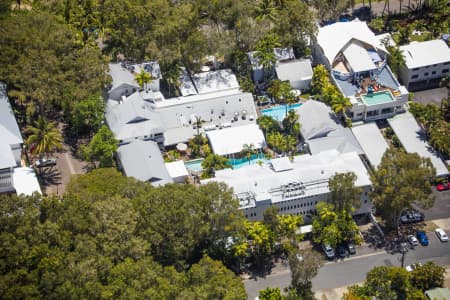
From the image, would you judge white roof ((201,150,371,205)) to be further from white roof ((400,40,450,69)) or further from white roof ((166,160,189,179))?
white roof ((400,40,450,69))

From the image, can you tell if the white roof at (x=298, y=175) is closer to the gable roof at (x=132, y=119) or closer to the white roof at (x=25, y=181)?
the gable roof at (x=132, y=119)

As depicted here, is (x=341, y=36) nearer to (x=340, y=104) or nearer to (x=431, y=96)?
(x=340, y=104)

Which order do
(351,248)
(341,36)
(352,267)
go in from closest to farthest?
1. (352,267)
2. (351,248)
3. (341,36)

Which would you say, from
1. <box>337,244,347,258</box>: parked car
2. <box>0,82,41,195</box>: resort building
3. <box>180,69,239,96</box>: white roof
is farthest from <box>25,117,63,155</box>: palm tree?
<box>337,244,347,258</box>: parked car

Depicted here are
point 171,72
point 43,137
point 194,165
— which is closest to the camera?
point 43,137

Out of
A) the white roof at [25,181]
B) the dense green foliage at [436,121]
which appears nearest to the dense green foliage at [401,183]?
the dense green foliage at [436,121]

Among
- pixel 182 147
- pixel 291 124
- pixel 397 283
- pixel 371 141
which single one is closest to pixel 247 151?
pixel 291 124

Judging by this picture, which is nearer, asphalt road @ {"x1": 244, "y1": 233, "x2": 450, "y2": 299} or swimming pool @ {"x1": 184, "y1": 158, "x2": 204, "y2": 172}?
asphalt road @ {"x1": 244, "y1": 233, "x2": 450, "y2": 299}
